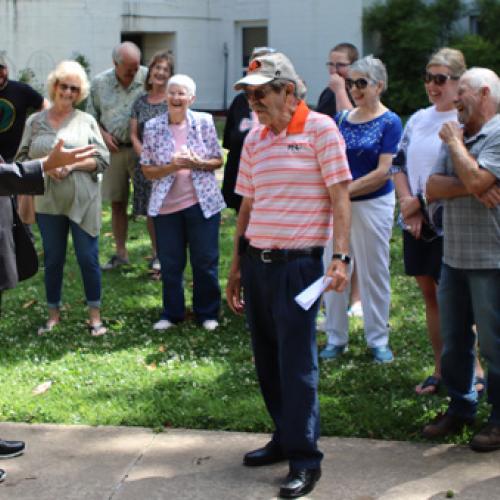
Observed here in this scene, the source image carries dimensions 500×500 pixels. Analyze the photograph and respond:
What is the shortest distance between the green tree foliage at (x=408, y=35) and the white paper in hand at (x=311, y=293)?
18728 millimetres

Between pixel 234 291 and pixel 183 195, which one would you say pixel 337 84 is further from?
pixel 234 291

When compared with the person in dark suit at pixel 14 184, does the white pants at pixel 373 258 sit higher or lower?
lower

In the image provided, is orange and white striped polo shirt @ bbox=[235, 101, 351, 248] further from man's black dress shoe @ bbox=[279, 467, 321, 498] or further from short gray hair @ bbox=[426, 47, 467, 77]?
short gray hair @ bbox=[426, 47, 467, 77]

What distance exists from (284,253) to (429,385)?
1947mm

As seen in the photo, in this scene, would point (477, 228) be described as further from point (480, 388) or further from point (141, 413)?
point (141, 413)

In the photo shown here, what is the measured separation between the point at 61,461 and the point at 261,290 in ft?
4.94

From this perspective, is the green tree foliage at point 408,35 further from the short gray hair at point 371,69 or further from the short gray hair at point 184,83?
the short gray hair at point 371,69

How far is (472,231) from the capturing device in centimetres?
533

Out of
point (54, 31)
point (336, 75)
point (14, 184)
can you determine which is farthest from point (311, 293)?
point (54, 31)

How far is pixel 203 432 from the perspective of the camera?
593 centimetres

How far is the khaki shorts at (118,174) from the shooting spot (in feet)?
33.1

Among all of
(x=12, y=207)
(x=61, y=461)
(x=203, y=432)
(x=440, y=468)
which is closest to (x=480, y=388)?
(x=440, y=468)

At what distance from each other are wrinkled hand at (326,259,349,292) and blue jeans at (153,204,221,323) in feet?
10.8

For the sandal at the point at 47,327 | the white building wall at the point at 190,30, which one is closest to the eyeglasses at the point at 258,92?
the sandal at the point at 47,327
